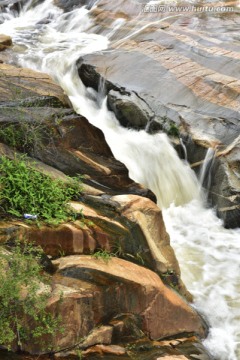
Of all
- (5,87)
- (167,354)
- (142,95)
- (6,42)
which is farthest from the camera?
(6,42)

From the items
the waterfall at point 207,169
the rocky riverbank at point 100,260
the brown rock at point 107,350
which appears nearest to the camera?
the brown rock at point 107,350

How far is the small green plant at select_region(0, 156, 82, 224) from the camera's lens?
4973 mm

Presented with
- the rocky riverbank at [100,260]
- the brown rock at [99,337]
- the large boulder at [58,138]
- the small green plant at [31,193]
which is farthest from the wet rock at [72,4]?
the brown rock at [99,337]

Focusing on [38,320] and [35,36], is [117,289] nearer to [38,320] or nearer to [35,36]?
[38,320]

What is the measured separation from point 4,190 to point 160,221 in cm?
225

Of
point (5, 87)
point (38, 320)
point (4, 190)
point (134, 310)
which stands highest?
point (5, 87)

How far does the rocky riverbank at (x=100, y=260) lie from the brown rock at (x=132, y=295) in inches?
0.4

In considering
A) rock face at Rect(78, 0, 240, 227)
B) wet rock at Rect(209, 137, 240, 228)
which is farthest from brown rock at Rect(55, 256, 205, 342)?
rock face at Rect(78, 0, 240, 227)

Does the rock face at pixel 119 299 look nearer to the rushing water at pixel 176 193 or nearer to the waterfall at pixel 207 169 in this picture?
the rushing water at pixel 176 193

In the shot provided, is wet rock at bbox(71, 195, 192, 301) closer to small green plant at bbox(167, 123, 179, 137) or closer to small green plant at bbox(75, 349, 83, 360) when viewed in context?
small green plant at bbox(75, 349, 83, 360)

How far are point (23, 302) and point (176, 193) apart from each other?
16.1ft

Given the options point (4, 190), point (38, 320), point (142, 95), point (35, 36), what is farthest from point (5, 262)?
→ point (35, 36)

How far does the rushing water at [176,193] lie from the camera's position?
19.0ft

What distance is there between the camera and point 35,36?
14703mm
